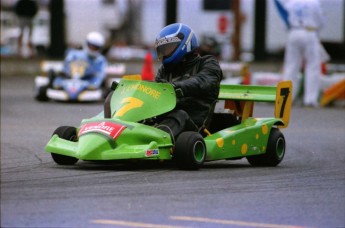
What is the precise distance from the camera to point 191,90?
10.2 metres

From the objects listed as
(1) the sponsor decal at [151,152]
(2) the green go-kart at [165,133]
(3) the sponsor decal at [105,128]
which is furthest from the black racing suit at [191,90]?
(3) the sponsor decal at [105,128]

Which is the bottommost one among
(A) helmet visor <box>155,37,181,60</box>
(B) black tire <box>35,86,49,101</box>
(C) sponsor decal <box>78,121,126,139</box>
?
(B) black tire <box>35,86,49,101</box>

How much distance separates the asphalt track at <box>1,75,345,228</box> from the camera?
711 centimetres

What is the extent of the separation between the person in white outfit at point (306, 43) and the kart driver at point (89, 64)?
3573 mm

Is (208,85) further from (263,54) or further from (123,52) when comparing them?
(123,52)

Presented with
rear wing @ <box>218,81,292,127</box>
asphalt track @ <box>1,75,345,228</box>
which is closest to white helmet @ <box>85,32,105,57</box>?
asphalt track @ <box>1,75,345,228</box>

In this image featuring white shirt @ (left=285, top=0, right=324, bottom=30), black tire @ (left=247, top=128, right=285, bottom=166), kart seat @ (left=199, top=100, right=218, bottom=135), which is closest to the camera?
kart seat @ (left=199, top=100, right=218, bottom=135)

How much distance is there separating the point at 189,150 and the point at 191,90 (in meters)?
0.87

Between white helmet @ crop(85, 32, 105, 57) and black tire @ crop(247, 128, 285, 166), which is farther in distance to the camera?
white helmet @ crop(85, 32, 105, 57)

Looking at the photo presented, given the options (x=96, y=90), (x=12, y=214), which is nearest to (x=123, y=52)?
(x=96, y=90)

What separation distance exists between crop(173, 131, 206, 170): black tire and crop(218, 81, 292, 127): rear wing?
4.45 feet

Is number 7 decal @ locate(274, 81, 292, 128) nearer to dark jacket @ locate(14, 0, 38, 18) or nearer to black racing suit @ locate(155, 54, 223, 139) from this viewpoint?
black racing suit @ locate(155, 54, 223, 139)

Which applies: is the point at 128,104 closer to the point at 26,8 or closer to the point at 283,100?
the point at 283,100

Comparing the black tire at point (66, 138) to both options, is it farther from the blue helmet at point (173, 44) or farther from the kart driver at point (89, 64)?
the kart driver at point (89, 64)
